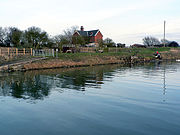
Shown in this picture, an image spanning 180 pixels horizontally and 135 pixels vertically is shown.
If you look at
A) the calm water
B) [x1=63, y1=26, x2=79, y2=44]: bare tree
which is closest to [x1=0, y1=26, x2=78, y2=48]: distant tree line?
[x1=63, y1=26, x2=79, y2=44]: bare tree

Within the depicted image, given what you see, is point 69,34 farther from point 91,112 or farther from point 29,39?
point 91,112

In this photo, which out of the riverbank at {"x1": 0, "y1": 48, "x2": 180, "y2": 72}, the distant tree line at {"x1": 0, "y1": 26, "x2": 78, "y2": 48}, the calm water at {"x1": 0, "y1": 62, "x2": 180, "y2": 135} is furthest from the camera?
the distant tree line at {"x1": 0, "y1": 26, "x2": 78, "y2": 48}

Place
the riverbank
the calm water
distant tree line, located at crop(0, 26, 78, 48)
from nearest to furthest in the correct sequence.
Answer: the calm water
the riverbank
distant tree line, located at crop(0, 26, 78, 48)

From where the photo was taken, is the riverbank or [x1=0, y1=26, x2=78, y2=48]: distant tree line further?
[x1=0, y1=26, x2=78, y2=48]: distant tree line

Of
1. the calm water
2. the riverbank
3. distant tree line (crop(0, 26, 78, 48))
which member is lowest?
the calm water

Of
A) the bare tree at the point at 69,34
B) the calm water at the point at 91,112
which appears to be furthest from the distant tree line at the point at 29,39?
the calm water at the point at 91,112

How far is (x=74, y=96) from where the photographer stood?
552 inches

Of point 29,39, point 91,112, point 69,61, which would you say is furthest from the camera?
point 29,39

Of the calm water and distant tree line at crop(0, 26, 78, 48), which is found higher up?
distant tree line at crop(0, 26, 78, 48)

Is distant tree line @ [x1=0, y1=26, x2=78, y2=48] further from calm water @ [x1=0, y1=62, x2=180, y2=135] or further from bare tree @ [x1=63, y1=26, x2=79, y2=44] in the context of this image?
calm water @ [x1=0, y1=62, x2=180, y2=135]

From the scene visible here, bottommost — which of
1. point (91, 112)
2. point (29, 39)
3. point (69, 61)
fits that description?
point (91, 112)

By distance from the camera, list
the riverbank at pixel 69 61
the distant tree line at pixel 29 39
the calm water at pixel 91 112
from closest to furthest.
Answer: the calm water at pixel 91 112, the riverbank at pixel 69 61, the distant tree line at pixel 29 39

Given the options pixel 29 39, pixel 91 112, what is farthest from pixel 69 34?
pixel 91 112

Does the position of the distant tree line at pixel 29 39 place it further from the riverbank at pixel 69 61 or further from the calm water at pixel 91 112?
the calm water at pixel 91 112
